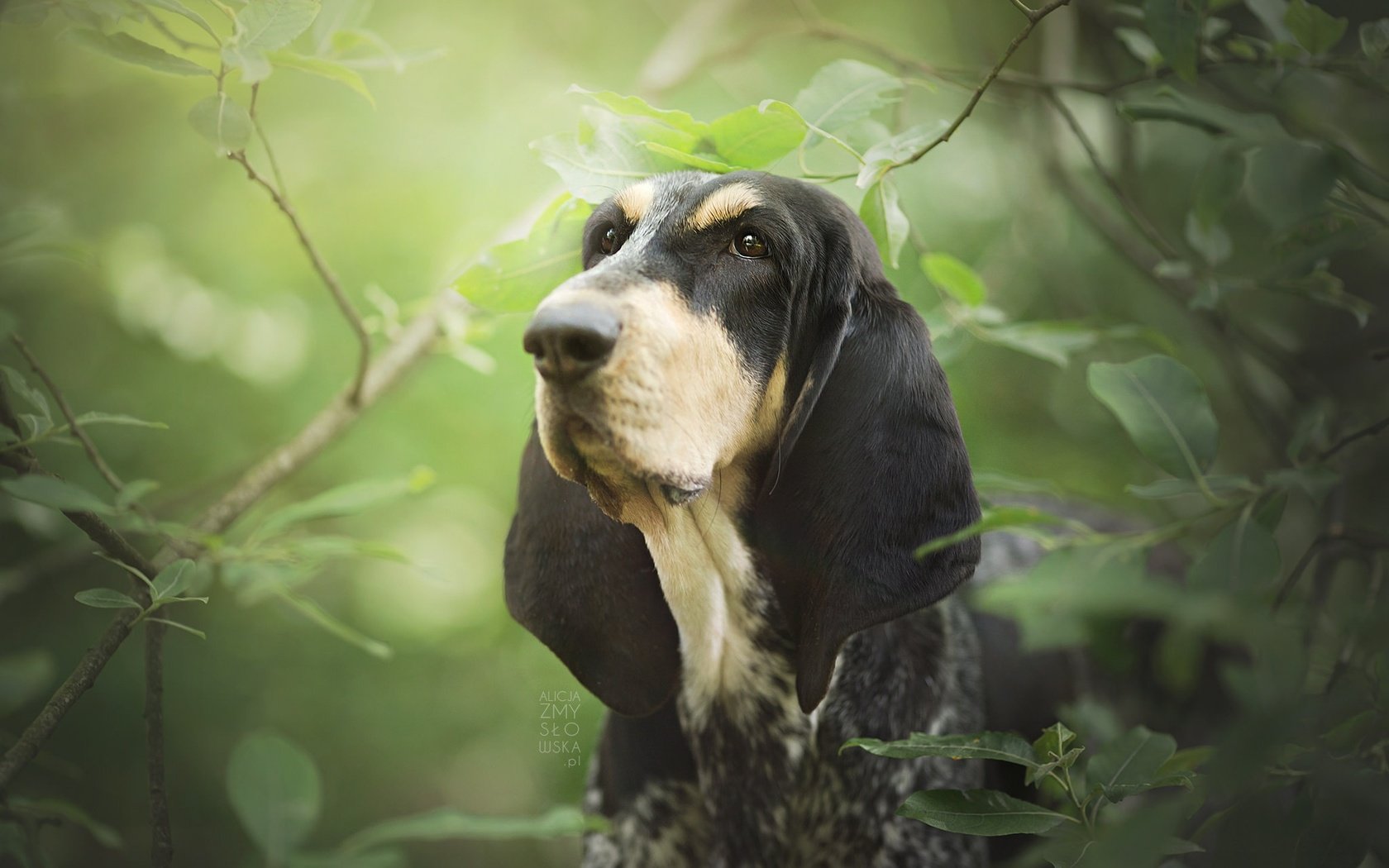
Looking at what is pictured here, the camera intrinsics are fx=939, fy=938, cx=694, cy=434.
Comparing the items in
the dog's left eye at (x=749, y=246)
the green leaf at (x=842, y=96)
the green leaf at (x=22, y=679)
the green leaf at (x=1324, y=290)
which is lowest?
the green leaf at (x=22, y=679)

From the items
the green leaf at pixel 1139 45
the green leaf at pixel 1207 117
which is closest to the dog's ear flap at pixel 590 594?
the green leaf at pixel 1207 117

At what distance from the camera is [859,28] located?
16.4ft

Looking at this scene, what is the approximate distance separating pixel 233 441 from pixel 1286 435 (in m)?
4.57

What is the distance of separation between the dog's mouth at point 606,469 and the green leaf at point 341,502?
1.73 ft

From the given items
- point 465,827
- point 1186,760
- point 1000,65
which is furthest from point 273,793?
point 1000,65

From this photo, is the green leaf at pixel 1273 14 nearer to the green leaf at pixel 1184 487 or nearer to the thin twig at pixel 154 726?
the green leaf at pixel 1184 487

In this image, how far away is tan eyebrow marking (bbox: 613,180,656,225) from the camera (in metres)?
2.12

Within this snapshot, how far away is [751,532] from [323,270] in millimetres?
1234

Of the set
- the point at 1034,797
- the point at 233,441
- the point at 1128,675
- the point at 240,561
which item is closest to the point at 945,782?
the point at 1034,797

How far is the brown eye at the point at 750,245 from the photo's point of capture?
6.79 feet

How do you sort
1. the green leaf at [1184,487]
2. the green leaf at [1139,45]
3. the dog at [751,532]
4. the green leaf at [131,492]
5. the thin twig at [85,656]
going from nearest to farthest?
the green leaf at [131,492] < the thin twig at [85,656] < the dog at [751,532] < the green leaf at [1184,487] < the green leaf at [1139,45]

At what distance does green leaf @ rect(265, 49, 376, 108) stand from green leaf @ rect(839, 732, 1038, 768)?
1.59 metres

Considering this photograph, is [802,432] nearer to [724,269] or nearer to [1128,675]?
[724,269]

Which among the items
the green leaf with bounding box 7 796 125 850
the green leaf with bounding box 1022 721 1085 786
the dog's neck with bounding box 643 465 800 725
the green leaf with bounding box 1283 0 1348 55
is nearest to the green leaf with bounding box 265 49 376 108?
the dog's neck with bounding box 643 465 800 725
